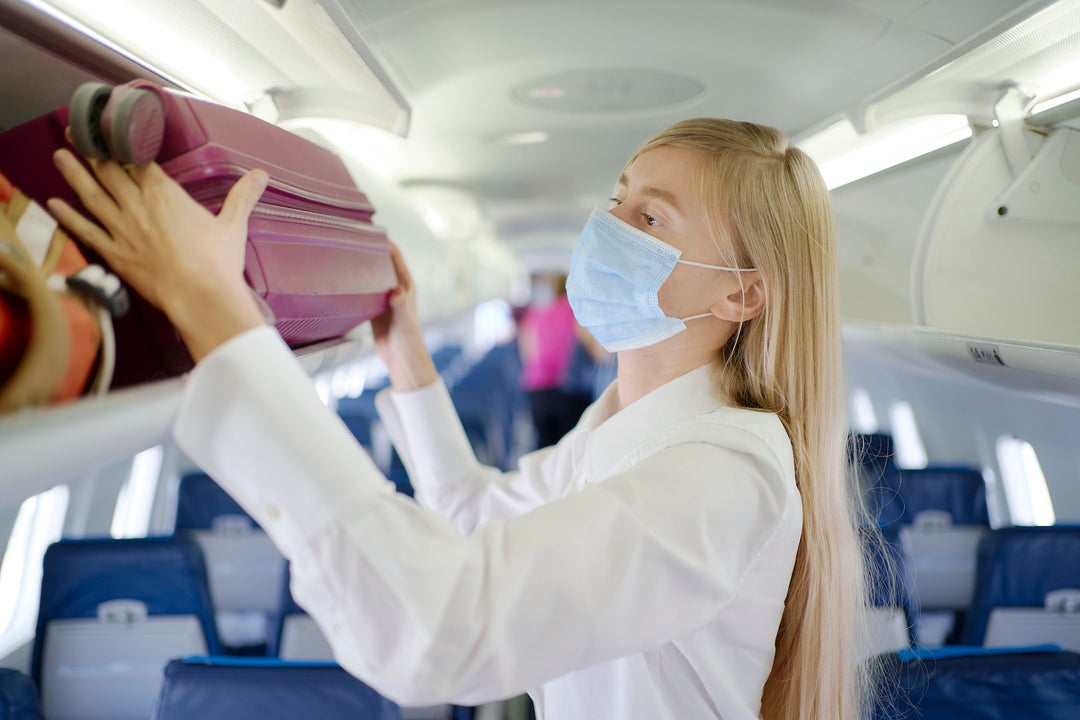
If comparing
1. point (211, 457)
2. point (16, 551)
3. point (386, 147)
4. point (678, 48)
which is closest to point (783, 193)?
point (211, 457)

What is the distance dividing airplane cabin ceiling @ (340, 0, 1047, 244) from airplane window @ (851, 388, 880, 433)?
3.76 m

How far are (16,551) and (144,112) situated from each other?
3.35m

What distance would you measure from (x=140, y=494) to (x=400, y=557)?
4.21 m

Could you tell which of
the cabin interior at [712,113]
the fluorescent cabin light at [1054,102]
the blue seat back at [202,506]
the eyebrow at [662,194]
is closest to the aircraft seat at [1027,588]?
the cabin interior at [712,113]

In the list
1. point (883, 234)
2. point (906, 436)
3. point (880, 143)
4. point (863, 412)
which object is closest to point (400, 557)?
point (880, 143)

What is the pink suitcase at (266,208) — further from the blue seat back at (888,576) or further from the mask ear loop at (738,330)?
the blue seat back at (888,576)

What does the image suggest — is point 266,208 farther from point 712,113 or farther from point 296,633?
point 712,113

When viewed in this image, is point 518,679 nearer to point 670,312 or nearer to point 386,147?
point 670,312

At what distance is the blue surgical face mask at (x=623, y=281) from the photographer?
1617mm

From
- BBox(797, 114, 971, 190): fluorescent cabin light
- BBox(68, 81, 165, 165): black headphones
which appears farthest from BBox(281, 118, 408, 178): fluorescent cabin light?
BBox(797, 114, 971, 190): fluorescent cabin light

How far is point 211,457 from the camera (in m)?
0.98

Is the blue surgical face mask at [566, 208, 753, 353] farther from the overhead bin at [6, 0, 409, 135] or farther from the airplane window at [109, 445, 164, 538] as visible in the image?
the airplane window at [109, 445, 164, 538]

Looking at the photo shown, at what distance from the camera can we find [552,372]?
8086 millimetres

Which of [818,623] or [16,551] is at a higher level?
[818,623]
